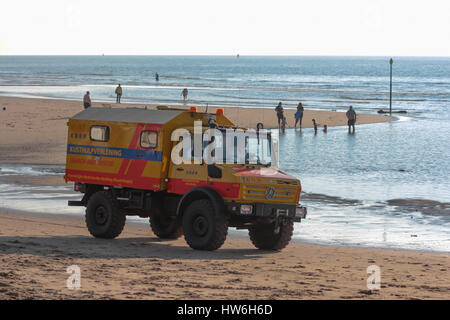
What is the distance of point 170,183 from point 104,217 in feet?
6.29

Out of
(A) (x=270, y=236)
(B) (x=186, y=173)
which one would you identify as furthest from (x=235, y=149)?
(A) (x=270, y=236)

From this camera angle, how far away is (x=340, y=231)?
61.8ft

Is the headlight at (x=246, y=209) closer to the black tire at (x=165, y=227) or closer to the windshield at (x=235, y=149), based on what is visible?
the windshield at (x=235, y=149)

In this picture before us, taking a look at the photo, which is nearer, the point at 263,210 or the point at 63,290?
the point at 63,290

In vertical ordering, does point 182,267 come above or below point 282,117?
below

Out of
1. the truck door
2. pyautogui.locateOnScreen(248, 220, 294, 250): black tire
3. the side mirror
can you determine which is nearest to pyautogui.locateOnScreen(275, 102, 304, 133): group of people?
pyautogui.locateOnScreen(248, 220, 294, 250): black tire

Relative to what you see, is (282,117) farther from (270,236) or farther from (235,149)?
(235,149)

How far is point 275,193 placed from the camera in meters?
15.5

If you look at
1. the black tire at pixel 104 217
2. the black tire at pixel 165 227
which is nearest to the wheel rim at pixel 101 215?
the black tire at pixel 104 217

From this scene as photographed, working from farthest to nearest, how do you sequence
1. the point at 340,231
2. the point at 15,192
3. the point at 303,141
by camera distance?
the point at 303,141 < the point at 15,192 < the point at 340,231

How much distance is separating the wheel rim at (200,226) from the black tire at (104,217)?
202 centimetres

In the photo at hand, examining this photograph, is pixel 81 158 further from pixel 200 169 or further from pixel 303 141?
pixel 303 141
